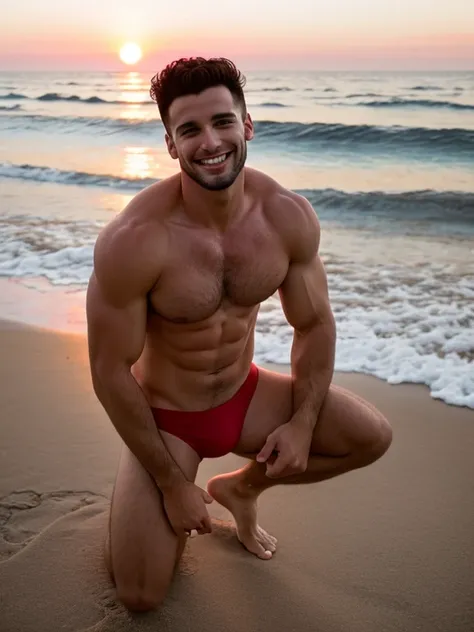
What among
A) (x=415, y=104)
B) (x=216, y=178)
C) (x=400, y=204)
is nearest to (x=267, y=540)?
(x=216, y=178)

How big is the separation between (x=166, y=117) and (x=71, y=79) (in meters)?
33.4

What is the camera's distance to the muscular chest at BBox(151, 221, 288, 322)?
2.60m

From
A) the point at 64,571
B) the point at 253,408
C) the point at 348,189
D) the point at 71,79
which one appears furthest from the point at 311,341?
the point at 71,79

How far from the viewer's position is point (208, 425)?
9.46ft

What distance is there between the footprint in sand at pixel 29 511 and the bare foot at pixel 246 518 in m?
0.60

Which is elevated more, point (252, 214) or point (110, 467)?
point (252, 214)

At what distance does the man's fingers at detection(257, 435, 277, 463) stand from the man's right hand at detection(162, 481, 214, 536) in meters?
0.25

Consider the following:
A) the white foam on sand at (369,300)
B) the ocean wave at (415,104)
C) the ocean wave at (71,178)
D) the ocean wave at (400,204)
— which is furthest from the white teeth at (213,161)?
the ocean wave at (415,104)

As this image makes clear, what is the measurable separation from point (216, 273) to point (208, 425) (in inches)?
22.4

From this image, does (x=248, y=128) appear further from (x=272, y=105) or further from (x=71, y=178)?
(x=272, y=105)

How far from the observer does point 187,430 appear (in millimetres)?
2873

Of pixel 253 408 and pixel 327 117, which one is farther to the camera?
pixel 327 117

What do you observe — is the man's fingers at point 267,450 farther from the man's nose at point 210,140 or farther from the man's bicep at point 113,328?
the man's nose at point 210,140

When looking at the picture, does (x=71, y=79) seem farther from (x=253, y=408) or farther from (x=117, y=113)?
(x=253, y=408)
